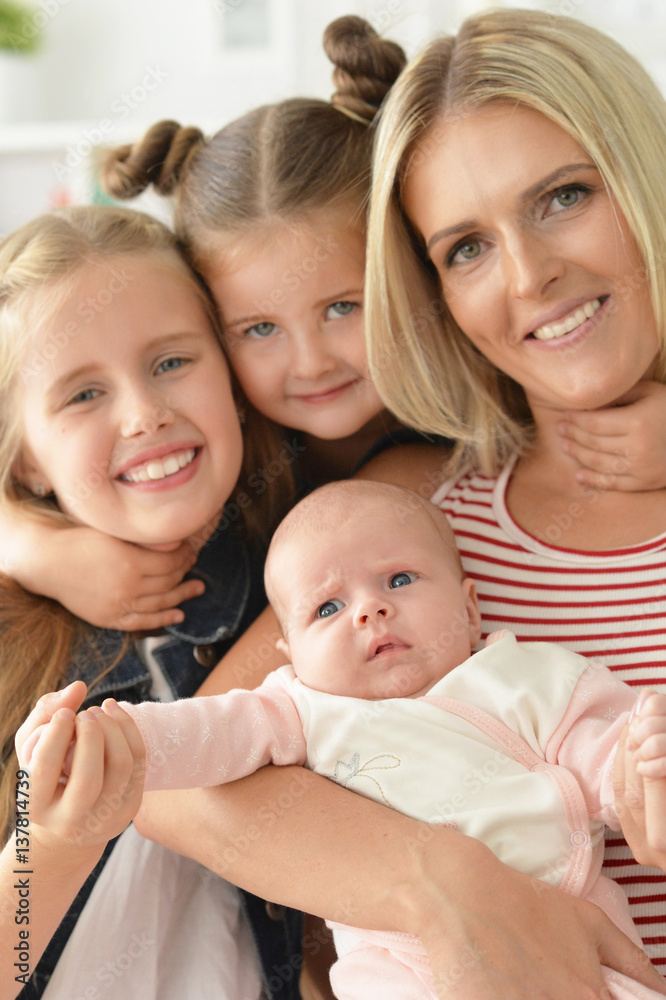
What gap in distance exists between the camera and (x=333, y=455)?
75.3 inches

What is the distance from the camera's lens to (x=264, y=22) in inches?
137

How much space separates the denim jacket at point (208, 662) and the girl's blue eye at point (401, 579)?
0.40 metres

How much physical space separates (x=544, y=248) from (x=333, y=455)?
0.69 m

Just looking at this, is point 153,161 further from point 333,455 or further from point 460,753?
point 460,753

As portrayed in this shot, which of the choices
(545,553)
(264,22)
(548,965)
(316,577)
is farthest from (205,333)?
(264,22)

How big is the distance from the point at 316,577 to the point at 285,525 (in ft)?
0.44

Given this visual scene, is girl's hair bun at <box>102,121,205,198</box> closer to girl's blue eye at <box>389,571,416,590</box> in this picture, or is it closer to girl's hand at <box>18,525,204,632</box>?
girl's hand at <box>18,525,204,632</box>

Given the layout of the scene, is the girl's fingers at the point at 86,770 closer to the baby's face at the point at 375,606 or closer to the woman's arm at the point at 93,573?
the baby's face at the point at 375,606

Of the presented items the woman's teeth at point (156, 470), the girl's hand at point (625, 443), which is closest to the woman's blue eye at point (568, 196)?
the girl's hand at point (625, 443)

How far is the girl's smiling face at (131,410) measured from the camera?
144 centimetres

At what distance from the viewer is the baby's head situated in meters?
1.18
